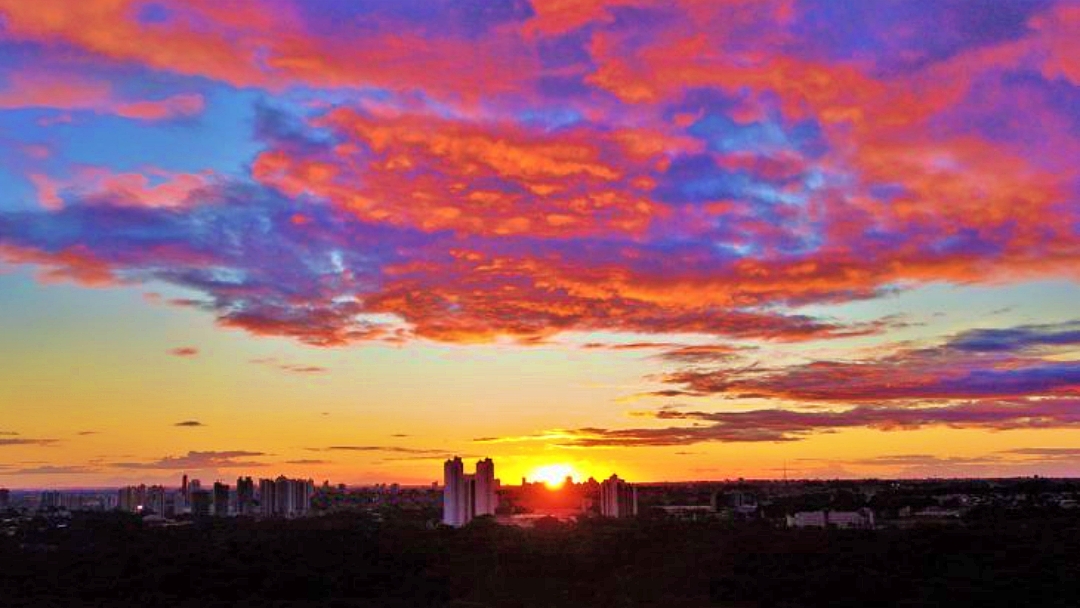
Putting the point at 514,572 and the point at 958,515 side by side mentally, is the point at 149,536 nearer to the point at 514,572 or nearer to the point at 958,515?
the point at 514,572

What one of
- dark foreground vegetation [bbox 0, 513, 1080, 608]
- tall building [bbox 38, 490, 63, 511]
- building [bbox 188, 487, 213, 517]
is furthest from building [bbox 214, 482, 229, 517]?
dark foreground vegetation [bbox 0, 513, 1080, 608]

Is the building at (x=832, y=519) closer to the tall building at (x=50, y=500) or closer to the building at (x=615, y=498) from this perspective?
the building at (x=615, y=498)

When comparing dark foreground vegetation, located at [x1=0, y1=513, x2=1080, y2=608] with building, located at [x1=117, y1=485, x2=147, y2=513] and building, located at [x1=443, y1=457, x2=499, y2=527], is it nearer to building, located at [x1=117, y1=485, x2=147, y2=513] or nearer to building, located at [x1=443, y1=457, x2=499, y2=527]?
building, located at [x1=443, y1=457, x2=499, y2=527]

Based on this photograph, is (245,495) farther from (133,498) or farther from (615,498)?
(615,498)

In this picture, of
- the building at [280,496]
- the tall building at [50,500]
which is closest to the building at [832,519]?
the building at [280,496]

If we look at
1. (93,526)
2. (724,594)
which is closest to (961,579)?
(724,594)

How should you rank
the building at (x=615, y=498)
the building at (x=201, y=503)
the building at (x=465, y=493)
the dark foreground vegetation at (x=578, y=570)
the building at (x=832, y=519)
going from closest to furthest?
1. the dark foreground vegetation at (x=578, y=570)
2. the building at (x=832, y=519)
3. the building at (x=465, y=493)
4. the building at (x=615, y=498)
5. the building at (x=201, y=503)
